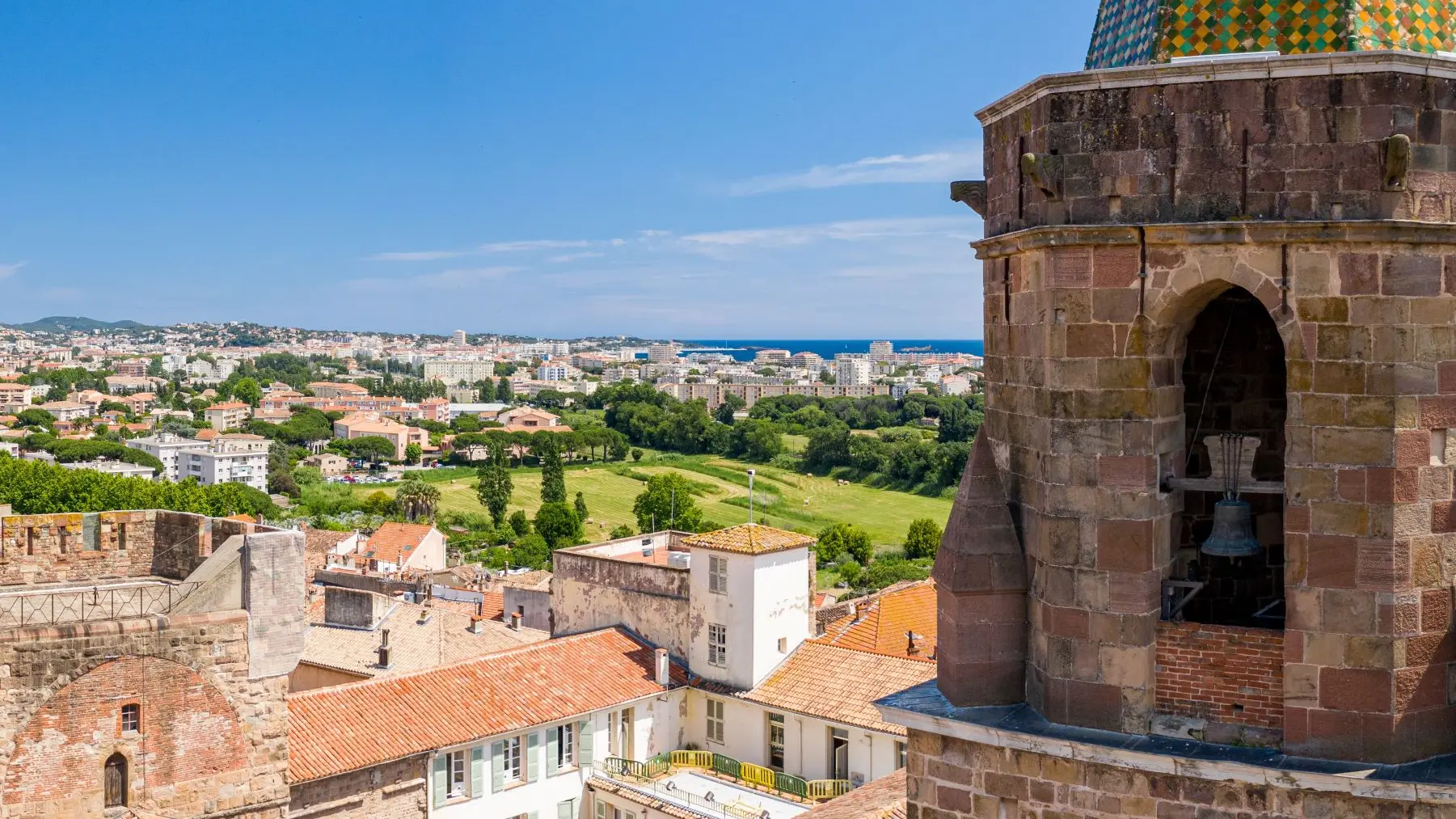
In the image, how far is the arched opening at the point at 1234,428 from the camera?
29.2ft

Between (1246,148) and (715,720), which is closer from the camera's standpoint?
(1246,148)

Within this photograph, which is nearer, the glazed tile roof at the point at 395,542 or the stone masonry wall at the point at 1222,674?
the stone masonry wall at the point at 1222,674

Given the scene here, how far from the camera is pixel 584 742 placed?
1262 inches

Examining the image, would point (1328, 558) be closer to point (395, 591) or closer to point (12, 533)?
point (12, 533)

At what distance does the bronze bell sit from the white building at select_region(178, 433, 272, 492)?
14268cm

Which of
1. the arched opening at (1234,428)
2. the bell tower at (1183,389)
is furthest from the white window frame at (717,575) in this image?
the bell tower at (1183,389)

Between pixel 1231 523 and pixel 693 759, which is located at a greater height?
pixel 1231 523

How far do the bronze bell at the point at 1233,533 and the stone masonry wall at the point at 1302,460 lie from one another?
806mm

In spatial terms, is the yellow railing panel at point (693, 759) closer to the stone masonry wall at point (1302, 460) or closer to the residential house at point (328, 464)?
the stone masonry wall at point (1302, 460)

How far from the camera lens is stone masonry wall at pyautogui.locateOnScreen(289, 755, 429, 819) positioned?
25.4 metres

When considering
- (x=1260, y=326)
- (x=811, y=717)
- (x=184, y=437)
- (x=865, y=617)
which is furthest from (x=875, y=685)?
(x=184, y=437)

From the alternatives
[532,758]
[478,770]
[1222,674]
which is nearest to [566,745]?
[532,758]

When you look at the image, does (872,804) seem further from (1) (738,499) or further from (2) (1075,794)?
(1) (738,499)

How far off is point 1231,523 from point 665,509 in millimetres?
102585
